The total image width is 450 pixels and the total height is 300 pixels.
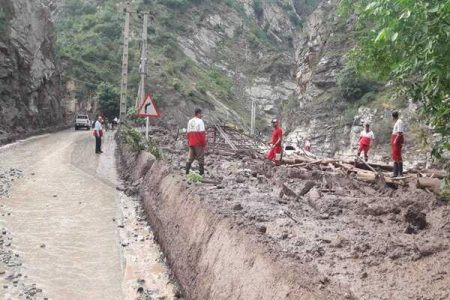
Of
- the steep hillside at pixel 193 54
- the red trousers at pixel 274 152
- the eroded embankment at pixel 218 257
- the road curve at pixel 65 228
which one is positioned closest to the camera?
the eroded embankment at pixel 218 257

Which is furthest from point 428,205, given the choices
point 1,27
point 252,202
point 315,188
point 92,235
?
point 1,27

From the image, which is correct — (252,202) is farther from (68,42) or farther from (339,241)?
(68,42)

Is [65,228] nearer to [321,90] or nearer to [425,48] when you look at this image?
[425,48]

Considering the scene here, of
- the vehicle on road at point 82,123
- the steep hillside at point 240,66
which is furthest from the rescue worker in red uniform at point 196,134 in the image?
the vehicle on road at point 82,123

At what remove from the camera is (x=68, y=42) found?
206ft

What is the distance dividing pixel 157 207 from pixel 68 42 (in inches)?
2251

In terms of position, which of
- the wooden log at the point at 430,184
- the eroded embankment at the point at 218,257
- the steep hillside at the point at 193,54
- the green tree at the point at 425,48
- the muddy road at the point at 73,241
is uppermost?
the steep hillside at the point at 193,54

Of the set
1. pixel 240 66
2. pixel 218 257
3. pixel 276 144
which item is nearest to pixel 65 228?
pixel 218 257

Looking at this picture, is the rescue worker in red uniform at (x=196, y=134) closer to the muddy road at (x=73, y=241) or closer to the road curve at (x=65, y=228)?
the muddy road at (x=73, y=241)

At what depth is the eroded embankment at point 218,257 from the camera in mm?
4383

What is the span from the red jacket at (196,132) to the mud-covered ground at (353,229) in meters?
0.92

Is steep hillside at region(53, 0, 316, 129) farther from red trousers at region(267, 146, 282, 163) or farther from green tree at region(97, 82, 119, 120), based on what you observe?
red trousers at region(267, 146, 282, 163)

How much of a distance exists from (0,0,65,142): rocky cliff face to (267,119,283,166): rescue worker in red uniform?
55.8 feet

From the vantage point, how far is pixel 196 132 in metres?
11.2
